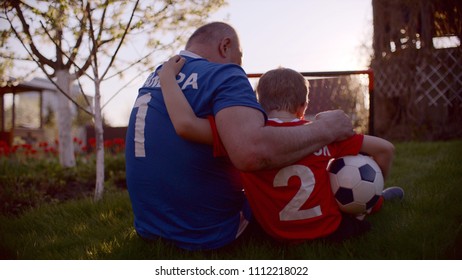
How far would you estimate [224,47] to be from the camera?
227cm

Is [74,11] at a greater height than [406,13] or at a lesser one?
lesser

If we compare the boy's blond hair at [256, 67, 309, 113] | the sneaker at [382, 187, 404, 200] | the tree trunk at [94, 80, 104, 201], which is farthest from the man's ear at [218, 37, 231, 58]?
the tree trunk at [94, 80, 104, 201]

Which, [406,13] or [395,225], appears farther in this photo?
[406,13]

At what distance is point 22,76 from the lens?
5250 millimetres

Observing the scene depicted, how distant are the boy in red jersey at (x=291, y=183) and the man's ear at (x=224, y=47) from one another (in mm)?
256

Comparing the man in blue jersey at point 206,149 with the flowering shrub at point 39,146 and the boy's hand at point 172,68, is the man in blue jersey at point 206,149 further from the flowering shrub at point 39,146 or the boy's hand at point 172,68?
the flowering shrub at point 39,146

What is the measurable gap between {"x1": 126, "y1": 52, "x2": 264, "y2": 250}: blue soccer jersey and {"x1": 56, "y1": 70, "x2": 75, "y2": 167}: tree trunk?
3641mm

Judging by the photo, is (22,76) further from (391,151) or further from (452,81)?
(452,81)

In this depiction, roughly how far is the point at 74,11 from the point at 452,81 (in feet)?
17.7

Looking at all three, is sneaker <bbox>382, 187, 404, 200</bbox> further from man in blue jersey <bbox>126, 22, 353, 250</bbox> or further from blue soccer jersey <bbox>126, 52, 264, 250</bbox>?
blue soccer jersey <bbox>126, 52, 264, 250</bbox>

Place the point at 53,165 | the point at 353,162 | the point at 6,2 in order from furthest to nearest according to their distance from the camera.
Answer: the point at 53,165 < the point at 6,2 < the point at 353,162

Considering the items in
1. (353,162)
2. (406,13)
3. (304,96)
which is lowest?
(353,162)
